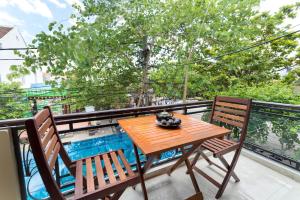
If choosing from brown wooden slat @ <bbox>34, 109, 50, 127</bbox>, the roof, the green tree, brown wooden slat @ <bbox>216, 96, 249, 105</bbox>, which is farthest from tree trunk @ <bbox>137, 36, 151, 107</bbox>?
the roof

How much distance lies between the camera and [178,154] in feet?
7.63

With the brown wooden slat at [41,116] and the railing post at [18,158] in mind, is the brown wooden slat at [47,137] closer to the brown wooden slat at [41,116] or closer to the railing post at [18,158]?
the brown wooden slat at [41,116]

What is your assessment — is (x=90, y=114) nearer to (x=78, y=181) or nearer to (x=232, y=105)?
(x=78, y=181)

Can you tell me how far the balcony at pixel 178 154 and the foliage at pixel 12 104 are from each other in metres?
5.52

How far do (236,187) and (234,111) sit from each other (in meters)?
0.86

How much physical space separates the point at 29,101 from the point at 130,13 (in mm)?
5188

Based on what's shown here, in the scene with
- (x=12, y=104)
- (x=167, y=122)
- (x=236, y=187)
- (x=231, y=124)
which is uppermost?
(x=167, y=122)

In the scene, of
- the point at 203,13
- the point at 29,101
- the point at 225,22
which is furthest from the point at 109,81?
the point at 225,22

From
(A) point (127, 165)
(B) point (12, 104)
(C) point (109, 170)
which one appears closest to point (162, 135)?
(A) point (127, 165)

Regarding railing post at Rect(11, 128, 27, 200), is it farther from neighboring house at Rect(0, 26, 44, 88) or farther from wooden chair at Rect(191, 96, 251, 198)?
neighboring house at Rect(0, 26, 44, 88)

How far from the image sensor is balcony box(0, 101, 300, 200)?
4.50 ft

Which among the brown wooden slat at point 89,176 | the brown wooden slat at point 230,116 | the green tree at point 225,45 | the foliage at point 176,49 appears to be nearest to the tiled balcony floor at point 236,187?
the brown wooden slat at point 89,176

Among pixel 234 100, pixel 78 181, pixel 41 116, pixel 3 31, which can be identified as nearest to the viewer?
pixel 41 116

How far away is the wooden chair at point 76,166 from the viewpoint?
2.76 feet
